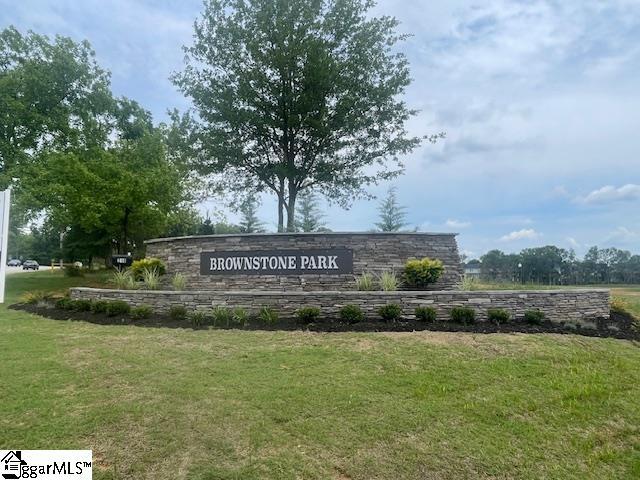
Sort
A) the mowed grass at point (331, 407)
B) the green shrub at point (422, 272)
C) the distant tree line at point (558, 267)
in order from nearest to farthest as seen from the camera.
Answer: the mowed grass at point (331, 407)
the green shrub at point (422, 272)
the distant tree line at point (558, 267)

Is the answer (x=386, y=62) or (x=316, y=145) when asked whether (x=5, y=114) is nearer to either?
(x=316, y=145)

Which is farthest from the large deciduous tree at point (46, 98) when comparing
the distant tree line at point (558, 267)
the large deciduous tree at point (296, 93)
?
the distant tree line at point (558, 267)

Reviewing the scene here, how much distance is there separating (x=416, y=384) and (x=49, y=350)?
5.32 metres

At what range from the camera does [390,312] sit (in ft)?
26.1

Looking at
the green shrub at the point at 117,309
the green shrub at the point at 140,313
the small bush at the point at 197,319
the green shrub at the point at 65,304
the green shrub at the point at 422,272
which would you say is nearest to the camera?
the small bush at the point at 197,319

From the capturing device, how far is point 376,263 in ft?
34.2

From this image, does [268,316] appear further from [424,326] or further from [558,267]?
[558,267]

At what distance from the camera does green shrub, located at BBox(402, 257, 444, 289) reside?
9703 millimetres

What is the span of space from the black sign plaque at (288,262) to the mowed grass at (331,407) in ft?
12.0

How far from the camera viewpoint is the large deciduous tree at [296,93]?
1394 cm

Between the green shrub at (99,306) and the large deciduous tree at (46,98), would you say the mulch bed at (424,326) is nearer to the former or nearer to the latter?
the green shrub at (99,306)

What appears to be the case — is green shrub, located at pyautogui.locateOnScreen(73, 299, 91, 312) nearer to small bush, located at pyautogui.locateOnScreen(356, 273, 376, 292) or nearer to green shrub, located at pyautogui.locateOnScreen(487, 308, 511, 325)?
small bush, located at pyautogui.locateOnScreen(356, 273, 376, 292)

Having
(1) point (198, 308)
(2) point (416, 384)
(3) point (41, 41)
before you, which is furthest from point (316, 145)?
(3) point (41, 41)

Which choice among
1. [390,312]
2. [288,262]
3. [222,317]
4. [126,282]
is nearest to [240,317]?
[222,317]
